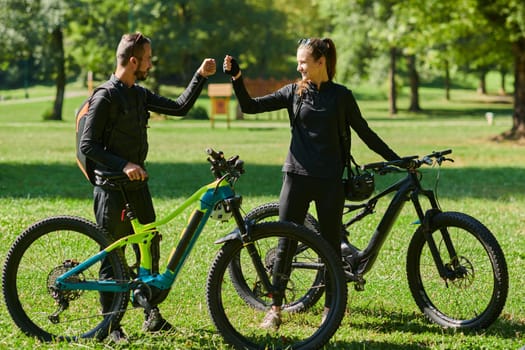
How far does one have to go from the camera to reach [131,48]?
19.5 ft

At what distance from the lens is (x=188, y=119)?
46.7 m

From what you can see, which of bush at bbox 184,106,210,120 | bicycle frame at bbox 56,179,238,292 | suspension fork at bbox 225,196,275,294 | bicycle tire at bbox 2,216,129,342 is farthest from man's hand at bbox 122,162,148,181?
bush at bbox 184,106,210,120

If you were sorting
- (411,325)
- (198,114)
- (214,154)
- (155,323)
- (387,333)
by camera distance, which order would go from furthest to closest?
(198,114) → (411,325) → (387,333) → (155,323) → (214,154)

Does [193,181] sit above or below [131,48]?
below

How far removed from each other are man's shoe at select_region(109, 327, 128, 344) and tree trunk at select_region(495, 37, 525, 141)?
23540 mm

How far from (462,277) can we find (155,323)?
6.86ft

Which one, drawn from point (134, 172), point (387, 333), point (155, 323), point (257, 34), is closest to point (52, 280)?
point (155, 323)

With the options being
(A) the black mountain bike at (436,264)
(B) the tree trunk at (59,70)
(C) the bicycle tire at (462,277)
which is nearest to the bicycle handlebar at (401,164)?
(A) the black mountain bike at (436,264)

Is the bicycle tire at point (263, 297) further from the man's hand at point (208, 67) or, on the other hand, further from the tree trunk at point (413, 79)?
the tree trunk at point (413, 79)

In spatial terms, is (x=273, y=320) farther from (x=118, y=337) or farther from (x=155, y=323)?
(x=118, y=337)

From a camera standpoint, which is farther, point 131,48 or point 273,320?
point 273,320

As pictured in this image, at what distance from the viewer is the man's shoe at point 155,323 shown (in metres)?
6.16

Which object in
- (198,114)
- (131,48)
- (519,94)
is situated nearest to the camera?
(131,48)

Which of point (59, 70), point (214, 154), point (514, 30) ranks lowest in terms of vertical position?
point (214, 154)
